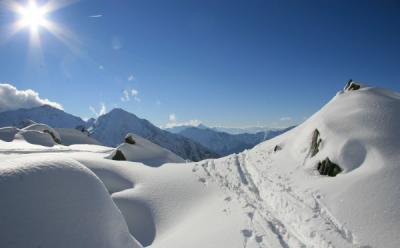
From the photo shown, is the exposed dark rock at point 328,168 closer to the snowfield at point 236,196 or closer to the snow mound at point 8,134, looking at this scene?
the snowfield at point 236,196

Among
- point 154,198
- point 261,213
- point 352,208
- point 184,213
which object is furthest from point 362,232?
point 154,198

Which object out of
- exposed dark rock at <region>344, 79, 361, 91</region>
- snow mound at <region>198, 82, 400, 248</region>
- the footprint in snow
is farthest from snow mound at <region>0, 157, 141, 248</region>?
exposed dark rock at <region>344, 79, 361, 91</region>

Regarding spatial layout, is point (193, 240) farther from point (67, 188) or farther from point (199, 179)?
point (199, 179)

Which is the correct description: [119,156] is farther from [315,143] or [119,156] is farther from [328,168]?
[328,168]

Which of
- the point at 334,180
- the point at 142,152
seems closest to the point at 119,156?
the point at 142,152

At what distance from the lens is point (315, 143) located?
21.1 metres

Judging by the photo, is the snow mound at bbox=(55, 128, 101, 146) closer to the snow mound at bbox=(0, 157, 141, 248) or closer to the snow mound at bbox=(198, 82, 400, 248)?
the snow mound at bbox=(198, 82, 400, 248)

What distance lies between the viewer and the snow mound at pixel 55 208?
587 centimetres

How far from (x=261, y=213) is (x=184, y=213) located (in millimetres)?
4289

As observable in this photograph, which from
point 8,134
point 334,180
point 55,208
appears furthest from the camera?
point 8,134

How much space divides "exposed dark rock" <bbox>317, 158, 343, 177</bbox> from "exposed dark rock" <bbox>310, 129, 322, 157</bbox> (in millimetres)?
2403

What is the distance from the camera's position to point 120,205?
15750 millimetres

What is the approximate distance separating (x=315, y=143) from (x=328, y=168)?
4393 millimetres

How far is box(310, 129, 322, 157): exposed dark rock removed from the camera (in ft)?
66.8
